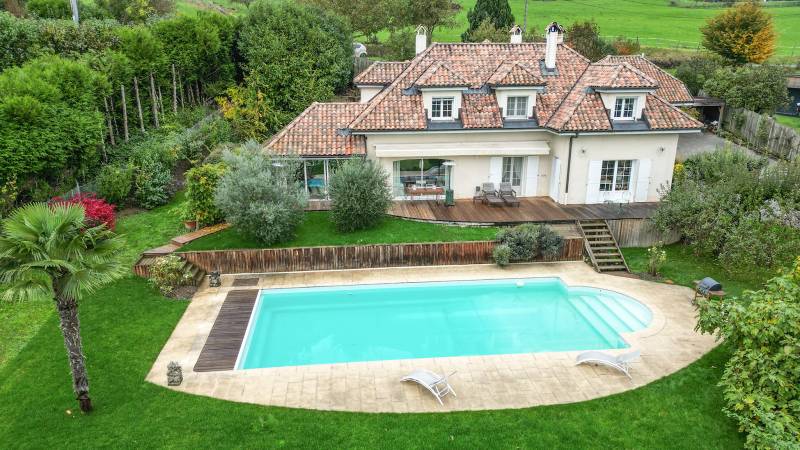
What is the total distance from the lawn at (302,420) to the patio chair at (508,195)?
13.2m

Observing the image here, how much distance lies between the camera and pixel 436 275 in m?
23.7

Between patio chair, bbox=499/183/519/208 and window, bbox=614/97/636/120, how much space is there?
255 inches

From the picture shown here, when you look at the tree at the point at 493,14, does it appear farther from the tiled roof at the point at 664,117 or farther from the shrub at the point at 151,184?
the shrub at the point at 151,184

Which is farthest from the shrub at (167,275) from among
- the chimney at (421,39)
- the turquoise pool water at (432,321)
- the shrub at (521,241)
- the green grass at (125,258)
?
the chimney at (421,39)

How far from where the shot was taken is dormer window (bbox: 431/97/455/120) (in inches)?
1147

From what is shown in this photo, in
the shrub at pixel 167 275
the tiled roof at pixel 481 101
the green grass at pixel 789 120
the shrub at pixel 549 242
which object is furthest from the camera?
the green grass at pixel 789 120

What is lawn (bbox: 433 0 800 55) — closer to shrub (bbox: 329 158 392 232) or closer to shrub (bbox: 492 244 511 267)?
shrub (bbox: 329 158 392 232)

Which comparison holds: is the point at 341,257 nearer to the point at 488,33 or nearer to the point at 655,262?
the point at 655,262

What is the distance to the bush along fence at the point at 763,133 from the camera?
36.0 meters

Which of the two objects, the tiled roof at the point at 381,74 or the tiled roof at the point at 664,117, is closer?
the tiled roof at the point at 664,117

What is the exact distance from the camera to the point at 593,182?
29078 millimetres

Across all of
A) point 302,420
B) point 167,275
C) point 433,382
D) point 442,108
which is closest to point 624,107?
point 442,108

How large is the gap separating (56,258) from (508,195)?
2142 cm

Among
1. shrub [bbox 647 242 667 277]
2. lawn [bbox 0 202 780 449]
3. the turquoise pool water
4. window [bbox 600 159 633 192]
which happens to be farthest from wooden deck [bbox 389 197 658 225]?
lawn [bbox 0 202 780 449]
